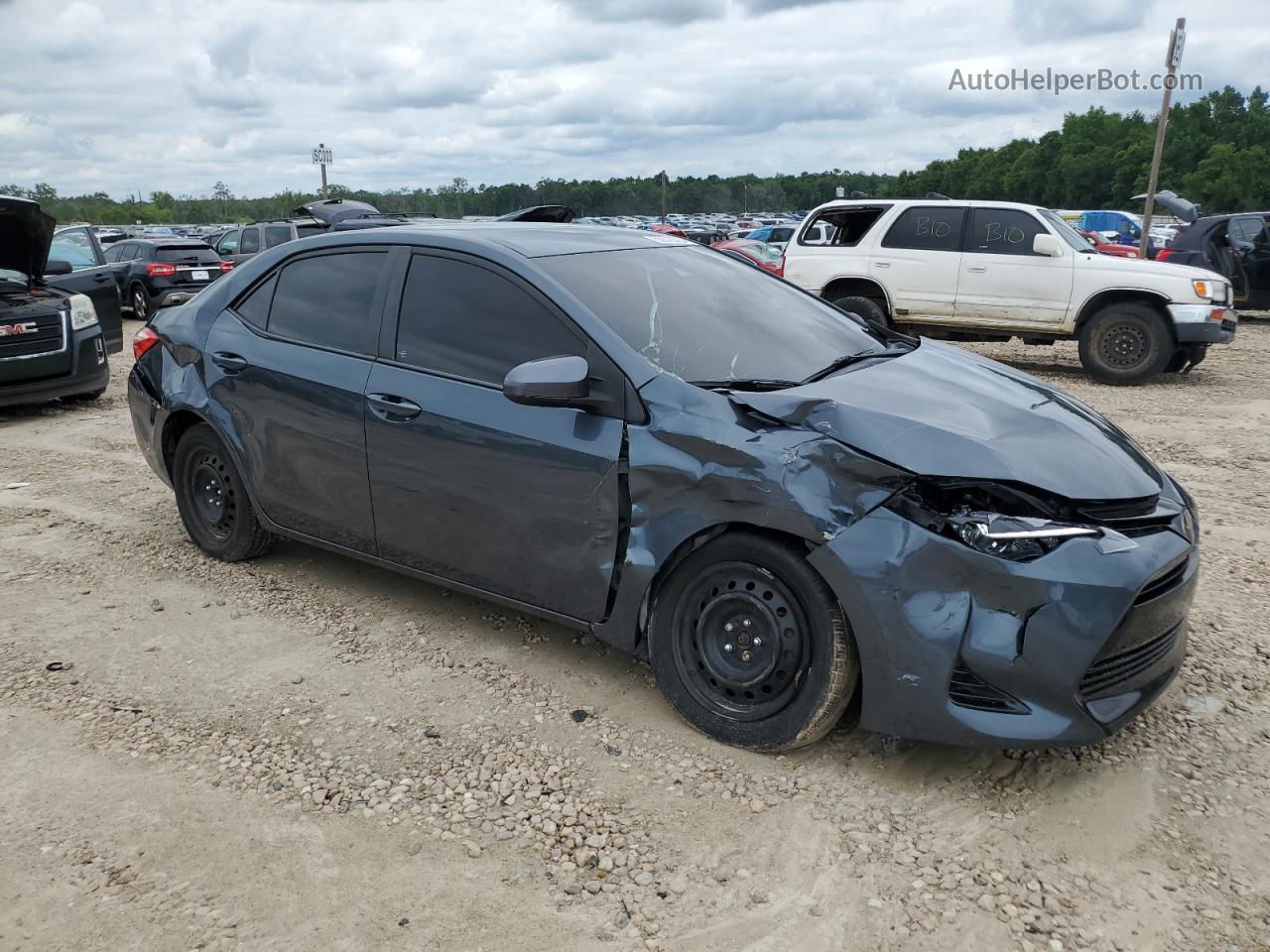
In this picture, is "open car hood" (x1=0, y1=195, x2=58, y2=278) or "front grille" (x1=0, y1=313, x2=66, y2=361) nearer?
"open car hood" (x1=0, y1=195, x2=58, y2=278)

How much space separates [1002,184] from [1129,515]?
90.2 meters

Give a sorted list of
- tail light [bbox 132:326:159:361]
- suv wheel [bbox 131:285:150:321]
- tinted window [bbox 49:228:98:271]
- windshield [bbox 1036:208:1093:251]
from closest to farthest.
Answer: tail light [bbox 132:326:159:361]
windshield [bbox 1036:208:1093:251]
tinted window [bbox 49:228:98:271]
suv wheel [bbox 131:285:150:321]

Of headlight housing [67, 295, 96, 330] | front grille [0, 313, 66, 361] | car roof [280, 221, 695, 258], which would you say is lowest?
front grille [0, 313, 66, 361]

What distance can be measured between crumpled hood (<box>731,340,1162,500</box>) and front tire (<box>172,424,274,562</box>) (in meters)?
2.70

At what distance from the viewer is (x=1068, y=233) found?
10.7 m

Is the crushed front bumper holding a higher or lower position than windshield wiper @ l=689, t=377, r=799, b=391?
lower

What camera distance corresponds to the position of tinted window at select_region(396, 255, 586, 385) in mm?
3617

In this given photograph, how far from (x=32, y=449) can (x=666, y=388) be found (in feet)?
21.0

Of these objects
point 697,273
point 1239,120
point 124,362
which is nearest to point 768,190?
point 1239,120

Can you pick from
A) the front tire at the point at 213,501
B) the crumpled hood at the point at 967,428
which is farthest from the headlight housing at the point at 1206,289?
the front tire at the point at 213,501

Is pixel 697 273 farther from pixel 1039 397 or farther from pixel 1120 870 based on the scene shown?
pixel 1120 870

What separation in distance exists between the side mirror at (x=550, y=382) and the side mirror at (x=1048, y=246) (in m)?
8.47

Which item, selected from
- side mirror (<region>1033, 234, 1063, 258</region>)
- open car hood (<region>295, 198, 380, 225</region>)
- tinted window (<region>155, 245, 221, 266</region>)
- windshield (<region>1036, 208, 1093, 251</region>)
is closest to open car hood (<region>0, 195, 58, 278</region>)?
tinted window (<region>155, 245, 221, 266</region>)

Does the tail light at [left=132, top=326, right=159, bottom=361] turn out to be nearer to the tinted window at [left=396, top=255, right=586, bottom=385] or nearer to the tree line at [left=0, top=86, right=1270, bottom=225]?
the tinted window at [left=396, top=255, right=586, bottom=385]
